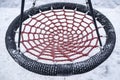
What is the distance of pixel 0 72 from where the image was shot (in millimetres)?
2281

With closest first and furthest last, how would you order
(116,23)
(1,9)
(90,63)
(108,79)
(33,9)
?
1. (90,63)
2. (108,79)
3. (33,9)
4. (116,23)
5. (1,9)

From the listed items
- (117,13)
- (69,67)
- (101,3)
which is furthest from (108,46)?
(101,3)

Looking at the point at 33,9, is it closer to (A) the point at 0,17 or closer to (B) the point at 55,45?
(B) the point at 55,45

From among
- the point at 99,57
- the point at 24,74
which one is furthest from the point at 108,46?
the point at 24,74

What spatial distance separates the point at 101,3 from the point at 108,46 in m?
1.81

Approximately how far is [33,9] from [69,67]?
100cm

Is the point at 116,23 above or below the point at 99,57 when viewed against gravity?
above

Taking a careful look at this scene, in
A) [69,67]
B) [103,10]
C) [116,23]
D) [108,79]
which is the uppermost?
[103,10]

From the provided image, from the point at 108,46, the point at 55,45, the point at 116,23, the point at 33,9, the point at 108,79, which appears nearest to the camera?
the point at 108,46

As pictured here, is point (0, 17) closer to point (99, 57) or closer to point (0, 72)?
point (0, 72)

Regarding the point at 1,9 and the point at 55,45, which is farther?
the point at 1,9

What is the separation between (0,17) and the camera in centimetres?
311

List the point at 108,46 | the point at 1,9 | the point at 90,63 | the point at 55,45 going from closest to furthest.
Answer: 1. the point at 90,63
2. the point at 108,46
3. the point at 55,45
4. the point at 1,9

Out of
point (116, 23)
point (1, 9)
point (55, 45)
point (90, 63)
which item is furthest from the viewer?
point (1, 9)
